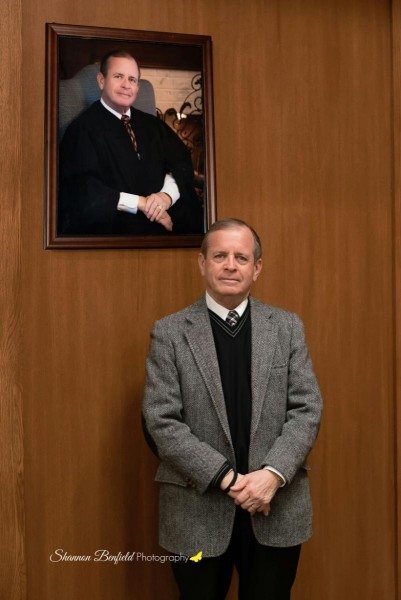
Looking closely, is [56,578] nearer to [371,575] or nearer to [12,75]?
[371,575]

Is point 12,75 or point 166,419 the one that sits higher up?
point 12,75

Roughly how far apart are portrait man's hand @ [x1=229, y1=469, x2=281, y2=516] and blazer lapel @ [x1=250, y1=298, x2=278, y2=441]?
0.13 metres

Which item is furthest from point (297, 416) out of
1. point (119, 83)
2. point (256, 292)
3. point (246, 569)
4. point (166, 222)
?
point (119, 83)

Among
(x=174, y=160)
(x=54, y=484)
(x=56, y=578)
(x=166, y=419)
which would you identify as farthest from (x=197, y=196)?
(x=56, y=578)

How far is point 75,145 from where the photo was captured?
256 centimetres

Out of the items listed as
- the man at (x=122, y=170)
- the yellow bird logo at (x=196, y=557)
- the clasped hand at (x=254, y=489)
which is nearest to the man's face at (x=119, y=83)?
the man at (x=122, y=170)

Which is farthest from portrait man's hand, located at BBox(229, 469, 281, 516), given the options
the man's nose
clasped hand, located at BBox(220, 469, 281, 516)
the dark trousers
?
the man's nose

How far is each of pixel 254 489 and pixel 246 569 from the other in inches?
13.1

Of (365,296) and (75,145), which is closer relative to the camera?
(75,145)

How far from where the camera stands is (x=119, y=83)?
2613 millimetres

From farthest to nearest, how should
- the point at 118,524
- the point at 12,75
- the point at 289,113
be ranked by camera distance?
the point at 289,113
the point at 118,524
the point at 12,75

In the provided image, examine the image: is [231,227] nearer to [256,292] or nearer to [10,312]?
[256,292]

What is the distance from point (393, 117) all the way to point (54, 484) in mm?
1927

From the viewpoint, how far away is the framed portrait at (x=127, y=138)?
2.55 meters
